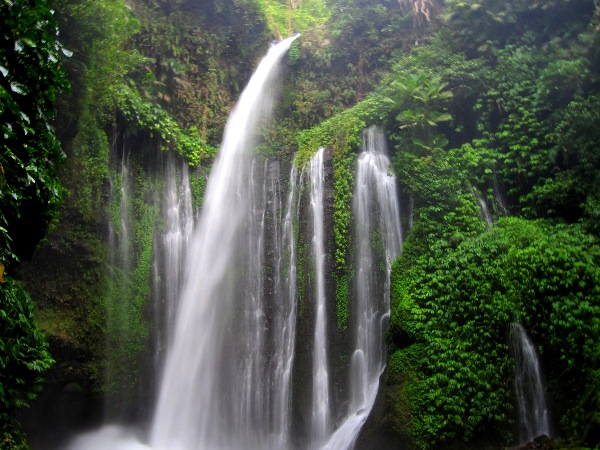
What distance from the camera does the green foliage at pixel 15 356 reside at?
4.34 meters

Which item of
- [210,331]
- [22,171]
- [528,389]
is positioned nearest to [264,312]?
[210,331]

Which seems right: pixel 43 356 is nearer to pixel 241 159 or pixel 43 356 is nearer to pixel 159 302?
pixel 159 302

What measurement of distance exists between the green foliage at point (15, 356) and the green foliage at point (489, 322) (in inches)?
187

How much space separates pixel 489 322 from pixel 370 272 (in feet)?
8.63

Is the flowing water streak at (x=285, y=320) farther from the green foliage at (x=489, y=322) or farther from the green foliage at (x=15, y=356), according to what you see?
the green foliage at (x=15, y=356)

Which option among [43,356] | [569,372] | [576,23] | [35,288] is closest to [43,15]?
[43,356]

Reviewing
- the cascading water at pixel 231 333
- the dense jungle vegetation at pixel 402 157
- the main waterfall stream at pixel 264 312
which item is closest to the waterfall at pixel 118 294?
the dense jungle vegetation at pixel 402 157

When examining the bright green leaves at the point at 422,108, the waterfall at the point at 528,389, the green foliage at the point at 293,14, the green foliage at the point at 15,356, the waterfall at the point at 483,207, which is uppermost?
the green foliage at the point at 293,14

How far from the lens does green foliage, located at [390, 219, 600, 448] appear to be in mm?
6297

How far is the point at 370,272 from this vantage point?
9.06 m

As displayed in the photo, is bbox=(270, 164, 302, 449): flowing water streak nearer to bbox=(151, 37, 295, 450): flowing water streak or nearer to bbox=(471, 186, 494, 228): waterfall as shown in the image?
bbox=(151, 37, 295, 450): flowing water streak

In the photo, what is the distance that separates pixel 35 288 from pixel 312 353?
18.7 feet

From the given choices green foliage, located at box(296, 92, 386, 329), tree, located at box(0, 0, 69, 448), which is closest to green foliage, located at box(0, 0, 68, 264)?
tree, located at box(0, 0, 69, 448)

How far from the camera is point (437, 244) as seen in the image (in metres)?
8.23
